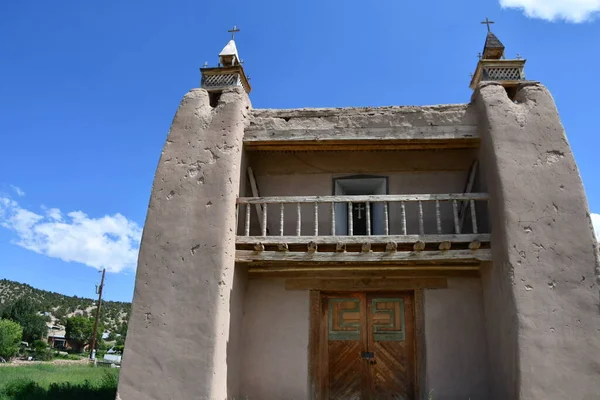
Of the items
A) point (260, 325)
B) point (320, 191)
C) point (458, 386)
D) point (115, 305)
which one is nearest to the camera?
point (458, 386)

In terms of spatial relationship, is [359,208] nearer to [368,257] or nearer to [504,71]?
[368,257]

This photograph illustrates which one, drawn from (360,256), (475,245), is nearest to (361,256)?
(360,256)

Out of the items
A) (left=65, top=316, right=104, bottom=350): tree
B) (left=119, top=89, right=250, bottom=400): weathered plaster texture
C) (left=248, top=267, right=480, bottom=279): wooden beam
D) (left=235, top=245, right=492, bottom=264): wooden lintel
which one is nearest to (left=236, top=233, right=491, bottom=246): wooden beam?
(left=235, top=245, right=492, bottom=264): wooden lintel

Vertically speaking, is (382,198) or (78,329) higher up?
(382,198)

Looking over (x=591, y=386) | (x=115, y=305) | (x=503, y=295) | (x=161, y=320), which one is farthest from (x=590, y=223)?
(x=115, y=305)

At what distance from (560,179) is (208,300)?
591cm

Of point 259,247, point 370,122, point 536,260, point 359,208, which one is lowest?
point 536,260

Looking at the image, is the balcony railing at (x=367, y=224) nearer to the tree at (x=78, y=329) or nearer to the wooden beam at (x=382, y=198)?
the wooden beam at (x=382, y=198)

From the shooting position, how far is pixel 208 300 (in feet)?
25.1

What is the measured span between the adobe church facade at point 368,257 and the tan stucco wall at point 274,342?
3cm

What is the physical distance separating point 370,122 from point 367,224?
2121 millimetres

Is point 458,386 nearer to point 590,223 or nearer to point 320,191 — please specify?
point 590,223

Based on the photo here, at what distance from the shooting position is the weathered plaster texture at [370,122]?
9148 mm

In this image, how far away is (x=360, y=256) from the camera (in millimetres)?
8273
